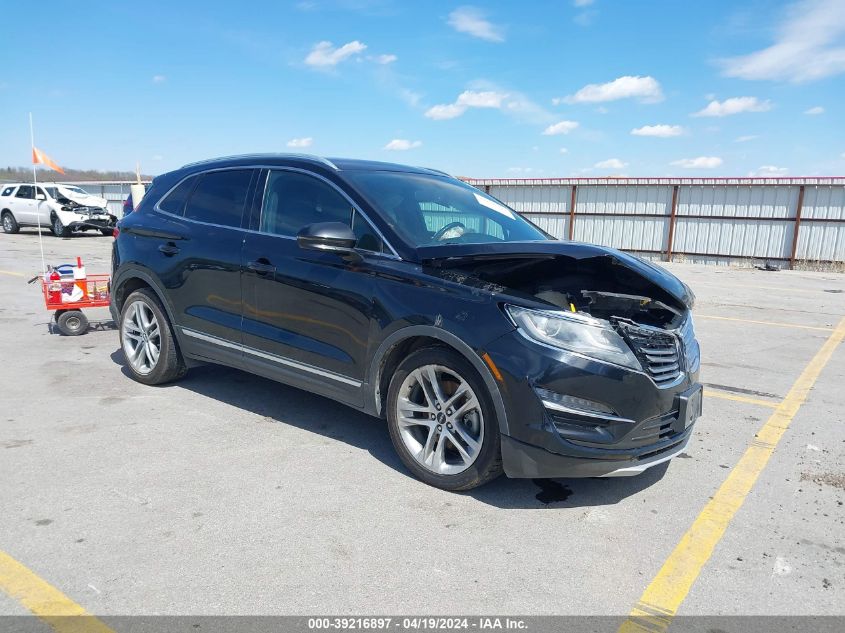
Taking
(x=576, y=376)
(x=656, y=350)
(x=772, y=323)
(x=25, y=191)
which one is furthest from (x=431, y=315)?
(x=25, y=191)

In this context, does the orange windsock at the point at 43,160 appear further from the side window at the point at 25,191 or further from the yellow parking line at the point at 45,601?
the side window at the point at 25,191

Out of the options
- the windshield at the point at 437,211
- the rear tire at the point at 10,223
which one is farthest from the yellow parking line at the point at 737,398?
the rear tire at the point at 10,223

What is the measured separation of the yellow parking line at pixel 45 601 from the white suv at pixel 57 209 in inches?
872

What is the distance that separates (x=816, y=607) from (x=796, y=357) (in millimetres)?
5327

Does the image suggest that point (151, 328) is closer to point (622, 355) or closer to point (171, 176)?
point (171, 176)

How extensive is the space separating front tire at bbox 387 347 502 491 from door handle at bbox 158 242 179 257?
232 centimetres

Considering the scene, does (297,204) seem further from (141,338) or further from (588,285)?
(141,338)

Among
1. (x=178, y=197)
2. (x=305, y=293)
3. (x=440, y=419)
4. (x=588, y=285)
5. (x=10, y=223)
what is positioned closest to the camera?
(x=440, y=419)

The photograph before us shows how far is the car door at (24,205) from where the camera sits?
23188 mm

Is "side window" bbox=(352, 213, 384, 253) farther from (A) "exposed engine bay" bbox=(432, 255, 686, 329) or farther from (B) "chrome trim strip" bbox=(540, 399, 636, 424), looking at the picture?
(B) "chrome trim strip" bbox=(540, 399, 636, 424)

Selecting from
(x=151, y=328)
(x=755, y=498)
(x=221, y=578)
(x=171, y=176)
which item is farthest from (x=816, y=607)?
(x=171, y=176)

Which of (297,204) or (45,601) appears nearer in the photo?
(45,601)

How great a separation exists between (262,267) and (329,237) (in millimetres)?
826

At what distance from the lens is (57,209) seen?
21766mm
